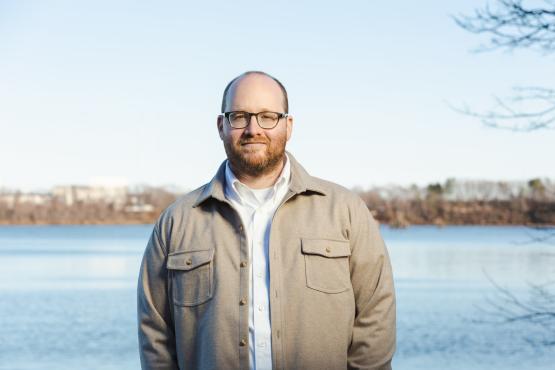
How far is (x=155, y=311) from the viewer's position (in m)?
3.08

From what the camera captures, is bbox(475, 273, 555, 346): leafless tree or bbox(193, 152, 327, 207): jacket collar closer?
bbox(193, 152, 327, 207): jacket collar

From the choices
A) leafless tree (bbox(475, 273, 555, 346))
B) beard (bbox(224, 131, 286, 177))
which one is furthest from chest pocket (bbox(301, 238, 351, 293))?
leafless tree (bbox(475, 273, 555, 346))

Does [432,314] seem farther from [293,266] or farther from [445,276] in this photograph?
[293,266]

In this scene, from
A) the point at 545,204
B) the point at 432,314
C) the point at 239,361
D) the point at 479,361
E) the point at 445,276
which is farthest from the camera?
the point at 445,276

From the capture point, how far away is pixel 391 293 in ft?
10.1

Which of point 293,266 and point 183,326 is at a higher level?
point 293,266

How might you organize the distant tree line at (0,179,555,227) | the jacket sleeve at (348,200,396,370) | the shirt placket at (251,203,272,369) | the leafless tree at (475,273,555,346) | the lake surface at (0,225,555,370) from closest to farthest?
the shirt placket at (251,203,272,369)
the jacket sleeve at (348,200,396,370)
the leafless tree at (475,273,555,346)
the lake surface at (0,225,555,370)
the distant tree line at (0,179,555,227)

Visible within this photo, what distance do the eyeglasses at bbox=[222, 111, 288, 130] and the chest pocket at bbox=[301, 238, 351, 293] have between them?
39 centimetres

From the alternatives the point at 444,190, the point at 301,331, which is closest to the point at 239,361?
the point at 301,331

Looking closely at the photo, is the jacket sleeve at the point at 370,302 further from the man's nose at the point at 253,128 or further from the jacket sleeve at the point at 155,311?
the jacket sleeve at the point at 155,311

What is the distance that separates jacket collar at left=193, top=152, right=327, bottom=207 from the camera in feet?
10.0

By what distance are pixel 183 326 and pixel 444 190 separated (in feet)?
283

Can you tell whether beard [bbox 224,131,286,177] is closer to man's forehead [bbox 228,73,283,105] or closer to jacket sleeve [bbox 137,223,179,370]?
man's forehead [bbox 228,73,283,105]

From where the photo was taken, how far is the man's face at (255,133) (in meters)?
2.95
